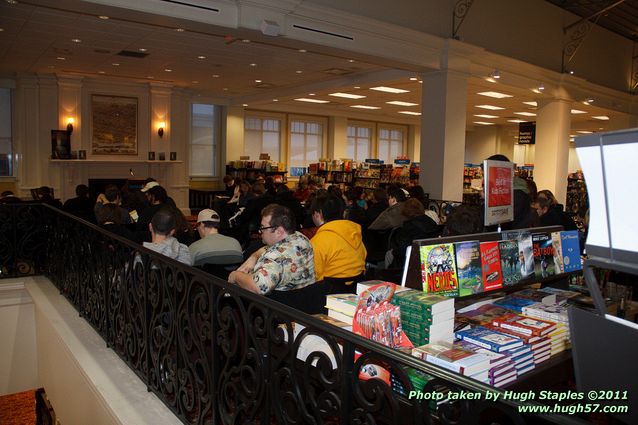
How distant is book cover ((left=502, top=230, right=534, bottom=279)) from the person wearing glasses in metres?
1.28

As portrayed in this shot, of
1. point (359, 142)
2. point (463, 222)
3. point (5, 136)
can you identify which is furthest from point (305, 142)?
point (463, 222)

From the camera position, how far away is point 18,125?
12.6 m

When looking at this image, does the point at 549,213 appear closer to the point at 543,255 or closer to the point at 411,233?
the point at 411,233

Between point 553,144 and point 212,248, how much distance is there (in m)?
11.0

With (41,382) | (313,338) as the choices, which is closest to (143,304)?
(313,338)

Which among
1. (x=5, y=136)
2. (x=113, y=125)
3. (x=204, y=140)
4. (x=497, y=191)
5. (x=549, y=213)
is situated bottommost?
(x=549, y=213)

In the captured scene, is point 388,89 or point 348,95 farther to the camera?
point 348,95

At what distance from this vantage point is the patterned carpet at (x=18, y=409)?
6098 mm

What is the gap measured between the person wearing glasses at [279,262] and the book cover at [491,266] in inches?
41.3

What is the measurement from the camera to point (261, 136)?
18031 mm

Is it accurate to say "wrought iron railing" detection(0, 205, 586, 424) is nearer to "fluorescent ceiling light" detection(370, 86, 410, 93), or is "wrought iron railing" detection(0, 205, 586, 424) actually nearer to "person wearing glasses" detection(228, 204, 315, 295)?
"person wearing glasses" detection(228, 204, 315, 295)

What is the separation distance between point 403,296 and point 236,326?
30.7 inches

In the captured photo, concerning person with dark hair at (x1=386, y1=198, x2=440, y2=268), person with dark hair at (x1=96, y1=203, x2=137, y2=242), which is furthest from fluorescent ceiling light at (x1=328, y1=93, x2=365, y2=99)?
person with dark hair at (x1=386, y1=198, x2=440, y2=268)

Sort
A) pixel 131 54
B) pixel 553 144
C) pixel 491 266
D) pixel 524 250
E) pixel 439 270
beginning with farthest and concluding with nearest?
pixel 553 144 < pixel 131 54 < pixel 524 250 < pixel 491 266 < pixel 439 270
